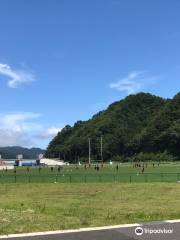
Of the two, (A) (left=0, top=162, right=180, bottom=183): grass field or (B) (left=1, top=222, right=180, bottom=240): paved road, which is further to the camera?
(A) (left=0, top=162, right=180, bottom=183): grass field

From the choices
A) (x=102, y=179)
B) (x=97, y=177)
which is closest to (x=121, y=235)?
(x=102, y=179)

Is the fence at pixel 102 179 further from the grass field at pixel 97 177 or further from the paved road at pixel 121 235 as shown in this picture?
the paved road at pixel 121 235

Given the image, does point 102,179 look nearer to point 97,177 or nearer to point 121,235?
point 97,177

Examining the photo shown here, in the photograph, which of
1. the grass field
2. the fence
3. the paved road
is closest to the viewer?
the paved road

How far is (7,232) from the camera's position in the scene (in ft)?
36.3

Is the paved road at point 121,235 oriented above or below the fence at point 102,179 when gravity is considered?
below

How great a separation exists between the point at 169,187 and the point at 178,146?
141m

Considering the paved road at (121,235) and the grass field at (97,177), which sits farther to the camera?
the grass field at (97,177)

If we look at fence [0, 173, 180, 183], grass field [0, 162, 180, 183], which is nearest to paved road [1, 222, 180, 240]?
fence [0, 173, 180, 183]

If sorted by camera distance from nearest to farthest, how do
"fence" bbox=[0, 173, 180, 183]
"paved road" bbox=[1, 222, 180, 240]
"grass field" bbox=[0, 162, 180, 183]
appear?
"paved road" bbox=[1, 222, 180, 240] → "fence" bbox=[0, 173, 180, 183] → "grass field" bbox=[0, 162, 180, 183]

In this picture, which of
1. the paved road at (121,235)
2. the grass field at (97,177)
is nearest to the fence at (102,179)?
the grass field at (97,177)

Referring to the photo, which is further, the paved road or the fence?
the fence

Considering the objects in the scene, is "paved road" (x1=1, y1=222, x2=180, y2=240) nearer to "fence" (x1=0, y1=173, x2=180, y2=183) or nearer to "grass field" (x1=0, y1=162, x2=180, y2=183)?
"fence" (x1=0, y1=173, x2=180, y2=183)

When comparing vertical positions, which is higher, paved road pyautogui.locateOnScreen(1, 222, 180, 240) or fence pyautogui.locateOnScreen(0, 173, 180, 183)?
fence pyautogui.locateOnScreen(0, 173, 180, 183)
